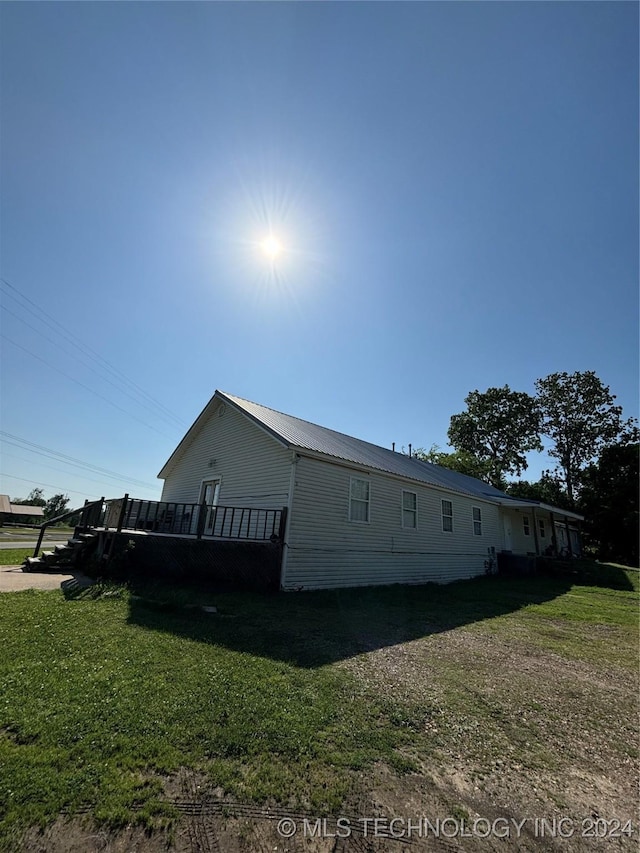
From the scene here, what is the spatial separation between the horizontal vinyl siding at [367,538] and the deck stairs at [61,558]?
610cm

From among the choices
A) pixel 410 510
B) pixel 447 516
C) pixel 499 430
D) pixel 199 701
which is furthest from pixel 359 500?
pixel 499 430

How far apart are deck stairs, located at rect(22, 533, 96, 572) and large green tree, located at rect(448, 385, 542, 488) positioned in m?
36.4

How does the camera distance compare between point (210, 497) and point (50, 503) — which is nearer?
point (210, 497)

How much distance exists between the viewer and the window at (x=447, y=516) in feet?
48.1

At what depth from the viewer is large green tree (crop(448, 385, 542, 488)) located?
3869 centimetres

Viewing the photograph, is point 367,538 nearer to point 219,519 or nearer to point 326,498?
point 326,498

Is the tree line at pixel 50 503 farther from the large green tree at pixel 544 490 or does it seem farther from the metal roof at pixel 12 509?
the large green tree at pixel 544 490

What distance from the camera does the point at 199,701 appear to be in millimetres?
3377

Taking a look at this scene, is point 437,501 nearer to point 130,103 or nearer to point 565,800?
point 565,800

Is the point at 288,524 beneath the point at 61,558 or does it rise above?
above

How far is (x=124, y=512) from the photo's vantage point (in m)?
9.35

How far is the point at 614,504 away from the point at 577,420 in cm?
1017

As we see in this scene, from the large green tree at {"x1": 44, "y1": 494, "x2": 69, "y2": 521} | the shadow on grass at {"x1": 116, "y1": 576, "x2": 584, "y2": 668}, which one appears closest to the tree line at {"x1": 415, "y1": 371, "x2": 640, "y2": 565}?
the shadow on grass at {"x1": 116, "y1": 576, "x2": 584, "y2": 668}

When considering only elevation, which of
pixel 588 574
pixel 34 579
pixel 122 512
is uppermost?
pixel 122 512
